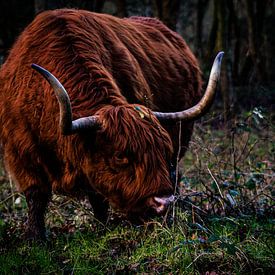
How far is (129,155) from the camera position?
4.00 meters

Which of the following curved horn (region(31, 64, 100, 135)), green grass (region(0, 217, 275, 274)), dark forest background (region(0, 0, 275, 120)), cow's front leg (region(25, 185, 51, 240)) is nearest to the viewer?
green grass (region(0, 217, 275, 274))

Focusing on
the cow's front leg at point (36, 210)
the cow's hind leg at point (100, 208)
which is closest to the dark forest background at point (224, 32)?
the cow's hind leg at point (100, 208)

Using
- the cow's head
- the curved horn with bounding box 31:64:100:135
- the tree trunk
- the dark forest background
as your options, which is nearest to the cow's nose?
the cow's head

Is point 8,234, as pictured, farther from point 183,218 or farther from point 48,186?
point 183,218

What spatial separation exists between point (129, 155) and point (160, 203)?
0.40 meters

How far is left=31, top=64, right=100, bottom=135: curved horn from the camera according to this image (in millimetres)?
3766

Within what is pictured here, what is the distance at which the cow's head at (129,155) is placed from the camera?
3.92 metres

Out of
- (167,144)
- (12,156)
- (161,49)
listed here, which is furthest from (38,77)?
(161,49)

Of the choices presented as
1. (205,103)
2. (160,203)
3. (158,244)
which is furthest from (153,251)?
(205,103)

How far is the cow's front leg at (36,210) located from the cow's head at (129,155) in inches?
27.6

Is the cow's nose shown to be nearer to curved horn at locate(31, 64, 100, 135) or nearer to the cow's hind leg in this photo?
curved horn at locate(31, 64, 100, 135)

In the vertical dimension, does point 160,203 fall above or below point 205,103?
below

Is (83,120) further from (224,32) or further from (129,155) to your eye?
(224,32)

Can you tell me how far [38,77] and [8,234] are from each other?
1.31 m
